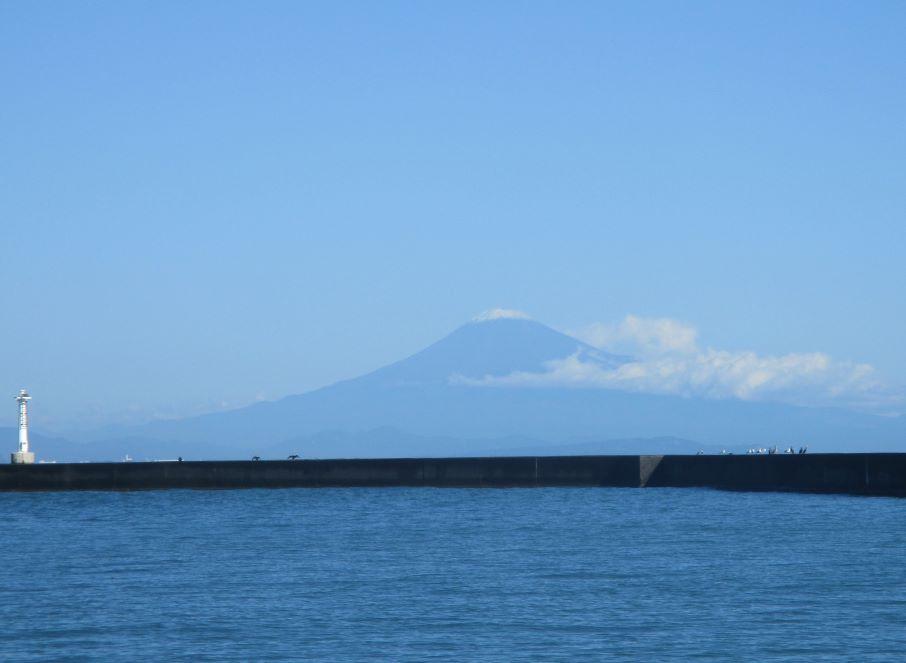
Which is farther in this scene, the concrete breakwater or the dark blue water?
the concrete breakwater

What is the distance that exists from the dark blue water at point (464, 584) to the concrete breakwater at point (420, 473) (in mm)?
8975

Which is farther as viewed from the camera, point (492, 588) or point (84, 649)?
point (492, 588)

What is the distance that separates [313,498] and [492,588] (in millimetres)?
43097

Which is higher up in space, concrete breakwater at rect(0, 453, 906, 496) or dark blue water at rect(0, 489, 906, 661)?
concrete breakwater at rect(0, 453, 906, 496)

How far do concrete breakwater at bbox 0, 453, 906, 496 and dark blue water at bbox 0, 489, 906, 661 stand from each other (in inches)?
353

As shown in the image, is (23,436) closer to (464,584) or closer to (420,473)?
(420,473)

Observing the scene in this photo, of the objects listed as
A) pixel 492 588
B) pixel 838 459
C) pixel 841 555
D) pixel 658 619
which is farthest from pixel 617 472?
pixel 658 619

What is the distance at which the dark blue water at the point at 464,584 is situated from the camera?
95.9 ft

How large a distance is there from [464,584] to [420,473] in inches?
1630

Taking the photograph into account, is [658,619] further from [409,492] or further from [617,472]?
[409,492]

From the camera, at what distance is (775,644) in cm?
2873

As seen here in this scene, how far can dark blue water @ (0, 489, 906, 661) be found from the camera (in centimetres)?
2923

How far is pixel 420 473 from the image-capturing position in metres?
79.4

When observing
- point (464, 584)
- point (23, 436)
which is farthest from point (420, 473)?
point (464, 584)
